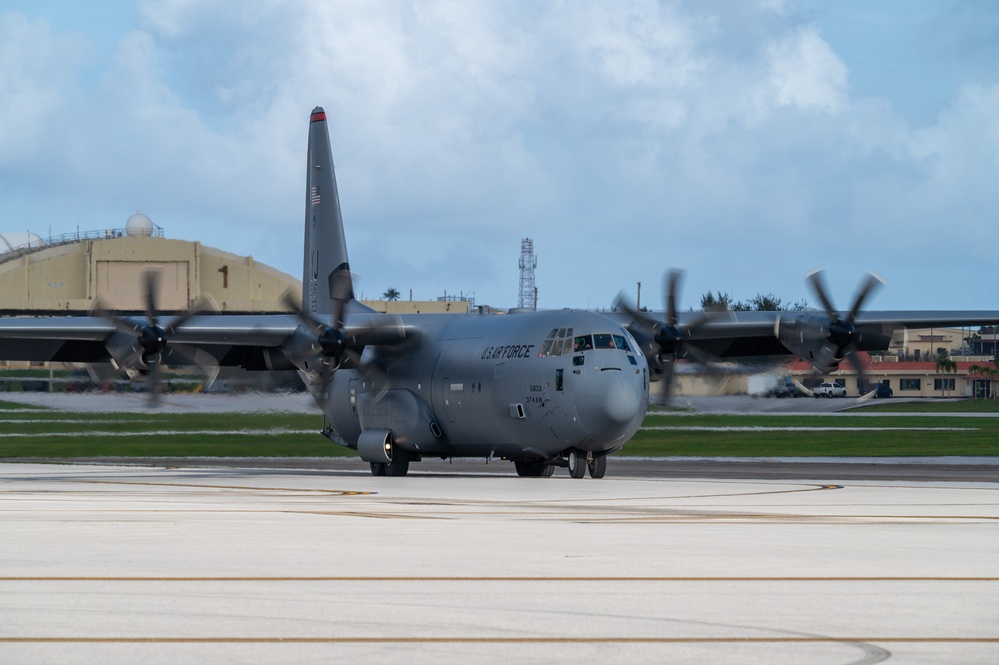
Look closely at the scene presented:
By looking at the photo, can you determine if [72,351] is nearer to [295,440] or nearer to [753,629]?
[295,440]

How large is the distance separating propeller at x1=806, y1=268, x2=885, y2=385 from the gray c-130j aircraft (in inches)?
1.6

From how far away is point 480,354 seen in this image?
31.8 meters

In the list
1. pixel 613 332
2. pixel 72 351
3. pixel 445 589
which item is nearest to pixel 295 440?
pixel 72 351

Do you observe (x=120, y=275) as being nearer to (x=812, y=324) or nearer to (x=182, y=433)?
(x=182, y=433)

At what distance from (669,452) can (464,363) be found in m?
16.4

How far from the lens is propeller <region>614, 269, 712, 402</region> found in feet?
108

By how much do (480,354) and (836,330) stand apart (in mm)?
8408

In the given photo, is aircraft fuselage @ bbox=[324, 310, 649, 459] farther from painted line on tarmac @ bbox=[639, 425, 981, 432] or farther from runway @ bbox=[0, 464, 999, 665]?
painted line on tarmac @ bbox=[639, 425, 981, 432]

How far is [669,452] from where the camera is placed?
46.7 m

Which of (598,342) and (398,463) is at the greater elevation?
(598,342)

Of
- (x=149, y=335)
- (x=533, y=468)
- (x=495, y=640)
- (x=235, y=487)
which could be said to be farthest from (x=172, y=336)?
(x=495, y=640)

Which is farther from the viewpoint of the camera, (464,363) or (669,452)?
(669,452)

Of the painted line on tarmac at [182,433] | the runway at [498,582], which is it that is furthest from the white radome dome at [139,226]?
the runway at [498,582]

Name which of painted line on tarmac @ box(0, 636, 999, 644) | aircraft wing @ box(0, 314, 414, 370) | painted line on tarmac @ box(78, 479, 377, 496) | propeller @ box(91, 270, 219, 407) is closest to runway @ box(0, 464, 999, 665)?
painted line on tarmac @ box(0, 636, 999, 644)
